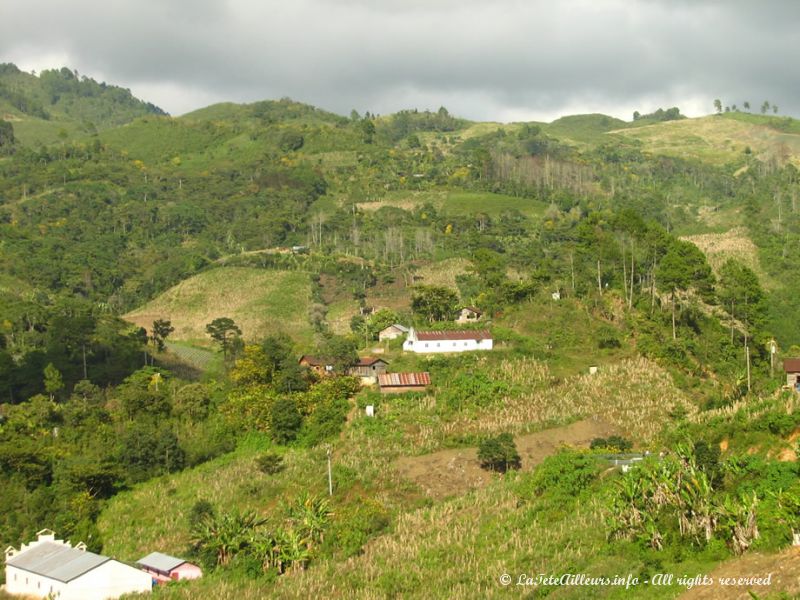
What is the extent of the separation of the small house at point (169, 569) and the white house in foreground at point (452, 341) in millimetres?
26160

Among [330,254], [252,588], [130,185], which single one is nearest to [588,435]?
[252,588]

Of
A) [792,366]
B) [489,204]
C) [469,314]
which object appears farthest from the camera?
[489,204]

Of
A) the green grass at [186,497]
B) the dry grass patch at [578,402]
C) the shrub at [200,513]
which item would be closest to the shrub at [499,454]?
the dry grass patch at [578,402]

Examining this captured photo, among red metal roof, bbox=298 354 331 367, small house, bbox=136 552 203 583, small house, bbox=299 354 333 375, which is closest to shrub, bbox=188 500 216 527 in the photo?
small house, bbox=136 552 203 583

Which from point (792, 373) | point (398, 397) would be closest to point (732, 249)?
point (792, 373)

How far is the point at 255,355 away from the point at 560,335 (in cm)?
2180

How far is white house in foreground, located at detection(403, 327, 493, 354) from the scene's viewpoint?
63.5m

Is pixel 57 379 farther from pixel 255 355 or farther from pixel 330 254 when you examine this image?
pixel 330 254

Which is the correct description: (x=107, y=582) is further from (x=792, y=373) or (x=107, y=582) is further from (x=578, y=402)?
(x=792, y=373)

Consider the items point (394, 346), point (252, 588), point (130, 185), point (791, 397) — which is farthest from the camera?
point (130, 185)

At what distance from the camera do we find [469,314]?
7281 cm

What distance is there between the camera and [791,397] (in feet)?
136

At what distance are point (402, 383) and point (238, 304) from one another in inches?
1666

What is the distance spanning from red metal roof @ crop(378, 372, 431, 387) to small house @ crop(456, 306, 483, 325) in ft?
43.2
